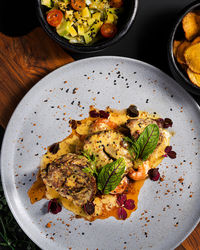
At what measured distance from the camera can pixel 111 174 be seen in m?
2.07

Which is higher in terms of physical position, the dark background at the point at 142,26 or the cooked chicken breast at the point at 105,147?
the dark background at the point at 142,26

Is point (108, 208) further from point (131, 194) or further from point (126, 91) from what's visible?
point (126, 91)

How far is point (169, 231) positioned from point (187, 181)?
1.42 feet

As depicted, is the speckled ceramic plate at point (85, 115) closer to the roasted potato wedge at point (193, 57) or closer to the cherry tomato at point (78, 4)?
the roasted potato wedge at point (193, 57)

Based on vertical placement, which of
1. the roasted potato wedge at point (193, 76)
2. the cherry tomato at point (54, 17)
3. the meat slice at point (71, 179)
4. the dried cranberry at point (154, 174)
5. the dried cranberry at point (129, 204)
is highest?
the cherry tomato at point (54, 17)

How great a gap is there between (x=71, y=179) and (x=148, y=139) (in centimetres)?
65

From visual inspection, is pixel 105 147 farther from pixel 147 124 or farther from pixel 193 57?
pixel 193 57

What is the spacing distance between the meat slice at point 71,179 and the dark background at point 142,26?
33.6 inches

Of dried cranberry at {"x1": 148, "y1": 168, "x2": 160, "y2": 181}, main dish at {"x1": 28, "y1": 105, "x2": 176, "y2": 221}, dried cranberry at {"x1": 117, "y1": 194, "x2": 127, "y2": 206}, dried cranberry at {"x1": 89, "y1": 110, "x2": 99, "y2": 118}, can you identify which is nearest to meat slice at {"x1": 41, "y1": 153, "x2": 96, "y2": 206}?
main dish at {"x1": 28, "y1": 105, "x2": 176, "y2": 221}

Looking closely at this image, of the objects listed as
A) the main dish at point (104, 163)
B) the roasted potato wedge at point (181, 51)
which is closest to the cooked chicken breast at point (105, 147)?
the main dish at point (104, 163)

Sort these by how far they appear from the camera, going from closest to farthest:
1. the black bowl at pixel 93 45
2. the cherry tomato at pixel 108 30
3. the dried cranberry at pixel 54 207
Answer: the black bowl at pixel 93 45 < the cherry tomato at pixel 108 30 < the dried cranberry at pixel 54 207

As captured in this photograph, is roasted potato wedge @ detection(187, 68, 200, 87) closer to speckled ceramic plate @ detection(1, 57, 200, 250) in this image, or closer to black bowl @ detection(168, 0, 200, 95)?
black bowl @ detection(168, 0, 200, 95)

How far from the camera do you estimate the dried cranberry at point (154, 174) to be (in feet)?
7.63

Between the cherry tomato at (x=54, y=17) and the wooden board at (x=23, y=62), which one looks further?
the wooden board at (x=23, y=62)
